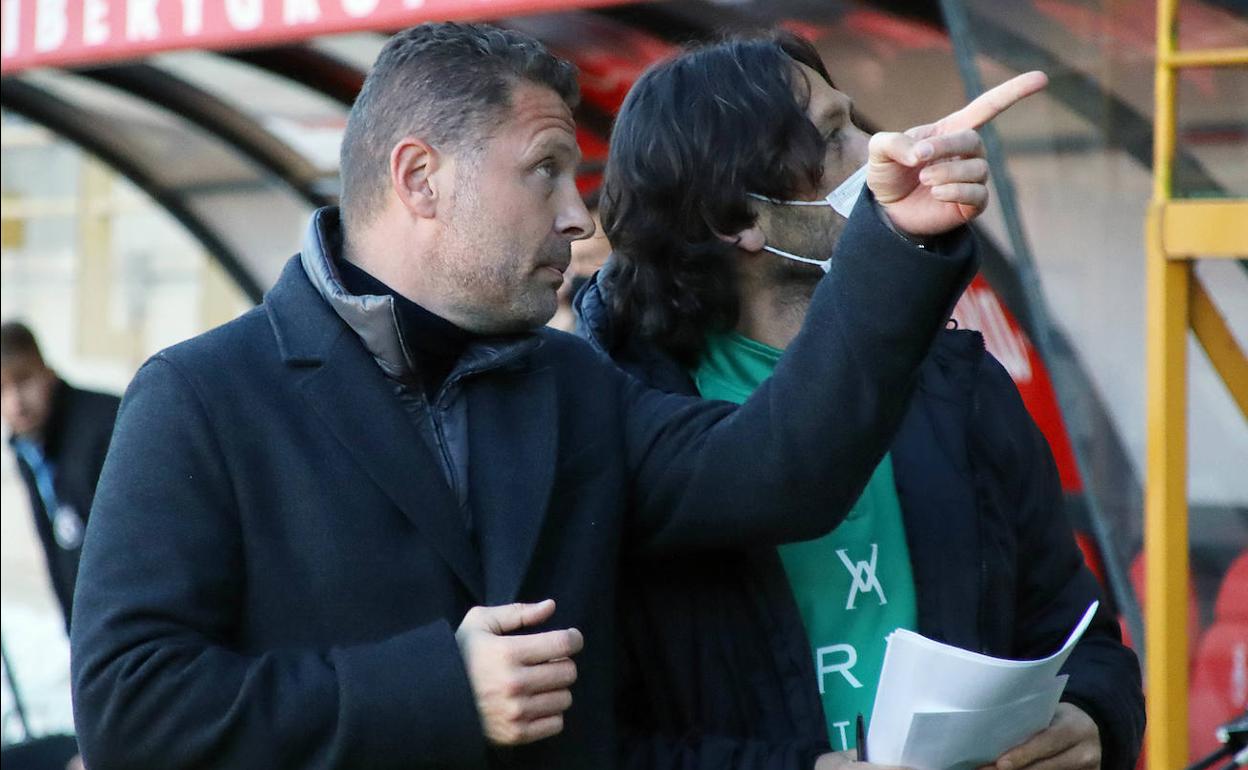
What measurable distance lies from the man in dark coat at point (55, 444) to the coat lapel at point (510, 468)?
12.8ft

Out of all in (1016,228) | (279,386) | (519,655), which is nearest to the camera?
(519,655)

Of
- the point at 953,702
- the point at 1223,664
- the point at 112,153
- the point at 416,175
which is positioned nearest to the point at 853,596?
the point at 953,702

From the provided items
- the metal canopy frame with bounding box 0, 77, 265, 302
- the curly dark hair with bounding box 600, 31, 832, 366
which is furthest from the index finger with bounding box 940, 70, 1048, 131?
the metal canopy frame with bounding box 0, 77, 265, 302

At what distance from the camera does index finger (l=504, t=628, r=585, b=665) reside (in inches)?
62.7

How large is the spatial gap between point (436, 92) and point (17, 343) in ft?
14.1

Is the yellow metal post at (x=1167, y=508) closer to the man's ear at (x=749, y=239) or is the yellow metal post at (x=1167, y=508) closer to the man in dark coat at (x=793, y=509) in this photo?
the man in dark coat at (x=793, y=509)

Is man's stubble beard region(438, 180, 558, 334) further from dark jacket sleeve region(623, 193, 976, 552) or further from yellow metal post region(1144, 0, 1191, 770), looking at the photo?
yellow metal post region(1144, 0, 1191, 770)

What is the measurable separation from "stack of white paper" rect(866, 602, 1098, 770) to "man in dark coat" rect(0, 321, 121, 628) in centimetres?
415

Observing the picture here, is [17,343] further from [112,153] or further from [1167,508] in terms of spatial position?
[1167,508]

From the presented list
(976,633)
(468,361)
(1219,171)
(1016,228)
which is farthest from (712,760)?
(1016,228)

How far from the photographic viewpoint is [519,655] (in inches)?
62.6

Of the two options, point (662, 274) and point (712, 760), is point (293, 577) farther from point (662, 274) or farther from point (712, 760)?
point (662, 274)

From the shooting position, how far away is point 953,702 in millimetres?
1659

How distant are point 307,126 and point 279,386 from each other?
4.61 m
